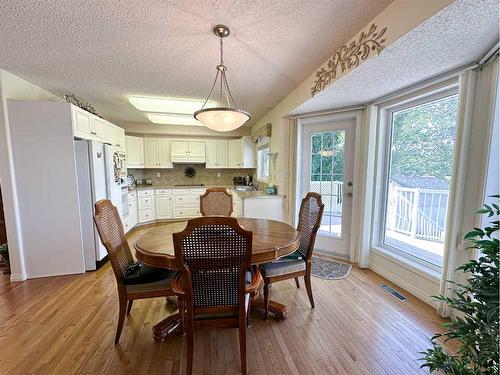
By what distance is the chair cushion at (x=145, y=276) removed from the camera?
1.70 m

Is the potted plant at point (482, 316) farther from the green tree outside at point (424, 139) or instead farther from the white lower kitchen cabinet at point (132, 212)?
the white lower kitchen cabinet at point (132, 212)

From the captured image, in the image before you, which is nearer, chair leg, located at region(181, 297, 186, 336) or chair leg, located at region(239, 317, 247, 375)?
chair leg, located at region(239, 317, 247, 375)

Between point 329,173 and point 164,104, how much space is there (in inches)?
114

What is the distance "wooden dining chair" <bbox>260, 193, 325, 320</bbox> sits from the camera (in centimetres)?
196

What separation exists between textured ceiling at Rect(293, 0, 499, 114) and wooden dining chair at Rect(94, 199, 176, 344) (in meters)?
2.29

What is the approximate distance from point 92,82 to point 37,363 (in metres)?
2.88

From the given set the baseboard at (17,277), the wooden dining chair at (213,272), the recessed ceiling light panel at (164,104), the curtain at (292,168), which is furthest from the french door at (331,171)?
the baseboard at (17,277)

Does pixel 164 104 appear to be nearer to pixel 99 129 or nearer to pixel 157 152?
pixel 99 129

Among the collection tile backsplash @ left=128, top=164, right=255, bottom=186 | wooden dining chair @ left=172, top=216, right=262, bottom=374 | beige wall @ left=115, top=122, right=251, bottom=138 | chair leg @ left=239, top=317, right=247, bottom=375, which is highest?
beige wall @ left=115, top=122, right=251, bottom=138

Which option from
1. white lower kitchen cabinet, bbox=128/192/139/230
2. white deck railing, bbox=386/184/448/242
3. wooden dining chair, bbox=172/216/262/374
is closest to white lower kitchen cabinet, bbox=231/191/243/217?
white lower kitchen cabinet, bbox=128/192/139/230

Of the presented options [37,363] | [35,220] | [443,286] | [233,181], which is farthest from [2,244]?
[443,286]

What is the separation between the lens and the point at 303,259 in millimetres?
2109

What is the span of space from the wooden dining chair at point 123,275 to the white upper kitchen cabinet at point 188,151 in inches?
151

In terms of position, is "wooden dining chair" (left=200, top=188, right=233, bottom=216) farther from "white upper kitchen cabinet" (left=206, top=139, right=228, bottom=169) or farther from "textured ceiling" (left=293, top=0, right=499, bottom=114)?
"white upper kitchen cabinet" (left=206, top=139, right=228, bottom=169)
